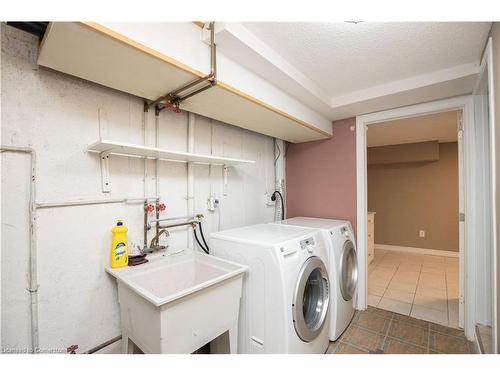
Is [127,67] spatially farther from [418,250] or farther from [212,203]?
[418,250]

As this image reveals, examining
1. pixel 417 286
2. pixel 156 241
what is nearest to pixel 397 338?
pixel 417 286

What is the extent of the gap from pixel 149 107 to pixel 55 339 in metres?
1.47

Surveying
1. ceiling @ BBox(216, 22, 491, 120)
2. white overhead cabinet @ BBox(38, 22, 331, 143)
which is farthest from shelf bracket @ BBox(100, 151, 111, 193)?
ceiling @ BBox(216, 22, 491, 120)

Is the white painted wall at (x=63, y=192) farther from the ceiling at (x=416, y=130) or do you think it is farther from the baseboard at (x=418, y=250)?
the baseboard at (x=418, y=250)

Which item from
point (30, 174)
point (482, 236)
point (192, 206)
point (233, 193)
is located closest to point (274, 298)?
point (192, 206)

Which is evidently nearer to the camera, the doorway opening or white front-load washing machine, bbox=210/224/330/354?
white front-load washing machine, bbox=210/224/330/354

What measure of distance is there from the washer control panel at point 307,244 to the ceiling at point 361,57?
117cm

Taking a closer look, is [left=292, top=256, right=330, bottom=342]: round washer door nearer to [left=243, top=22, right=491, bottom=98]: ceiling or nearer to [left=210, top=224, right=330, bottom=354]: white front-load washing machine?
[left=210, top=224, right=330, bottom=354]: white front-load washing machine

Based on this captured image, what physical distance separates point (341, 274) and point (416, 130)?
2881 mm

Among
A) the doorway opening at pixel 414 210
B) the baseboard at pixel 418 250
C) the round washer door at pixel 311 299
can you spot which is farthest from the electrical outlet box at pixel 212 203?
the baseboard at pixel 418 250

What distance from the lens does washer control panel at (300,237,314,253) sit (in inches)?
62.6

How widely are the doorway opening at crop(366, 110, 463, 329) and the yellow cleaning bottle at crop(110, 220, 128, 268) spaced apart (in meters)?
2.65
